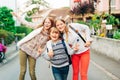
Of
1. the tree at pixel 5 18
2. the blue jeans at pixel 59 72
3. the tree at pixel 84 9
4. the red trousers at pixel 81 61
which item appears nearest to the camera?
the blue jeans at pixel 59 72

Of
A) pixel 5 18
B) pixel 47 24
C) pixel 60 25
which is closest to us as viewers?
pixel 60 25

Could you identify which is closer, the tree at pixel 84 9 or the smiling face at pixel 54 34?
the smiling face at pixel 54 34

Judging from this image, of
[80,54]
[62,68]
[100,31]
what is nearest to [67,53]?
[62,68]

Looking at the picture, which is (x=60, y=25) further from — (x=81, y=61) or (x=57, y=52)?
(x=81, y=61)

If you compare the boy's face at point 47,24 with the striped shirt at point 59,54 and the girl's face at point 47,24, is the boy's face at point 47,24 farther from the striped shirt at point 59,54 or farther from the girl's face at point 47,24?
the striped shirt at point 59,54

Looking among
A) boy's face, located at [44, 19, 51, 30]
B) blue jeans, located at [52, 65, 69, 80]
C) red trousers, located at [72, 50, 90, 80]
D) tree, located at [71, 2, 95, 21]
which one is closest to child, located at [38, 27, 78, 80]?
blue jeans, located at [52, 65, 69, 80]

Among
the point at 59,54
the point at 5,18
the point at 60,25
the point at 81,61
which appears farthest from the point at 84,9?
the point at 59,54

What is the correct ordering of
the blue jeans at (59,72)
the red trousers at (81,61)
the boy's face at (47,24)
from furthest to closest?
1. the red trousers at (81,61)
2. the boy's face at (47,24)
3. the blue jeans at (59,72)

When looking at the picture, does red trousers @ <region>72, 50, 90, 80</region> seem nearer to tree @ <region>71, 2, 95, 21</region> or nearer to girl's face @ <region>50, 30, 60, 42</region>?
girl's face @ <region>50, 30, 60, 42</region>

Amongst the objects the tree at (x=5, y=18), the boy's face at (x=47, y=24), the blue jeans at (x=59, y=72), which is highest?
the boy's face at (x=47, y=24)

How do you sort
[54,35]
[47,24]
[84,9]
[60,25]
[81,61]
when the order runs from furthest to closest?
1. [84,9]
2. [81,61]
3. [47,24]
4. [60,25]
5. [54,35]

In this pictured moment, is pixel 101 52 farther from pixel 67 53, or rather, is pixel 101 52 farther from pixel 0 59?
pixel 67 53

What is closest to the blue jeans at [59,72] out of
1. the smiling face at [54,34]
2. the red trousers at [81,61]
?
the smiling face at [54,34]

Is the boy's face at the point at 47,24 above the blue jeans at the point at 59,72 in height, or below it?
above
